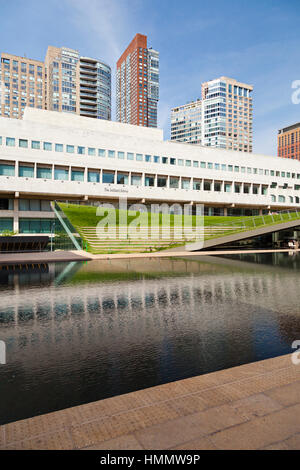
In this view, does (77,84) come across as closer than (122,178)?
No

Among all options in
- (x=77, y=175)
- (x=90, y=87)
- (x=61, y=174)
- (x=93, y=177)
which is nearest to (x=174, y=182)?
(x=93, y=177)

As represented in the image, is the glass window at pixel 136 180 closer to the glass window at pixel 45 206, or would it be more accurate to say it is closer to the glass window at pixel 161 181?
the glass window at pixel 161 181

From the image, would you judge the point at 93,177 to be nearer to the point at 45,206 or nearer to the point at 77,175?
the point at 77,175

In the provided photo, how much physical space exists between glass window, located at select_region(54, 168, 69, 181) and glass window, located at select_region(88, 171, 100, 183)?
376 cm

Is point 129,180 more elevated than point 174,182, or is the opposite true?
point 174,182

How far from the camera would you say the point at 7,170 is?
46.6 metres

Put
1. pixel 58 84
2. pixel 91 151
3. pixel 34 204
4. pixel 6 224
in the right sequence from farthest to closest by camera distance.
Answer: pixel 58 84 → pixel 91 151 → pixel 34 204 → pixel 6 224

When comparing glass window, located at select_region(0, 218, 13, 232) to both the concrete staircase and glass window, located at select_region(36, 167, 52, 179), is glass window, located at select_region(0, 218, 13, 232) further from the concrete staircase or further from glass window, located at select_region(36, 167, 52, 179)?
the concrete staircase

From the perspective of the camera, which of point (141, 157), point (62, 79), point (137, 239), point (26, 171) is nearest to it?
point (137, 239)

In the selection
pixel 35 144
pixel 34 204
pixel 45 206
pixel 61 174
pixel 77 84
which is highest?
pixel 77 84

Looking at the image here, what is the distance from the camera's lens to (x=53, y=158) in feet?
161

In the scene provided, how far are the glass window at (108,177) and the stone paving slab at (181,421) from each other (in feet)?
167

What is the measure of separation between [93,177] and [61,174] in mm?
5343
